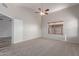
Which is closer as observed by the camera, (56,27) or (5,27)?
(5,27)

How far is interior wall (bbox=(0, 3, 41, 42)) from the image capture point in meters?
5.18

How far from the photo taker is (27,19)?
668 centimetres

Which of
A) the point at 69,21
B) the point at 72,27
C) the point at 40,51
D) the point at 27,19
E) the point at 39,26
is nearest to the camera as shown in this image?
→ the point at 40,51

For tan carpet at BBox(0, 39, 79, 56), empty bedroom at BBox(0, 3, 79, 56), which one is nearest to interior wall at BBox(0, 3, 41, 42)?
empty bedroom at BBox(0, 3, 79, 56)

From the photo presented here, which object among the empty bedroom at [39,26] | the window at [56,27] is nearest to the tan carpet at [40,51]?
the empty bedroom at [39,26]

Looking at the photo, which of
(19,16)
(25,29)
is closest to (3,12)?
(19,16)

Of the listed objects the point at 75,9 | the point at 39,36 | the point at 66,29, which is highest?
the point at 75,9

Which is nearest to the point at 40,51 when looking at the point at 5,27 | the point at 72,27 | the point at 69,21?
the point at 5,27

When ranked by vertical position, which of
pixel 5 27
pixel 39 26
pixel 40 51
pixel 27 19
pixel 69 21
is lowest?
pixel 40 51

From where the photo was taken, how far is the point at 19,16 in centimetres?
580

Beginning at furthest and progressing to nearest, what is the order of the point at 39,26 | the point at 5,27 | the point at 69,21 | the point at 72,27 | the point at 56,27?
1. the point at 39,26
2. the point at 56,27
3. the point at 69,21
4. the point at 72,27
5. the point at 5,27

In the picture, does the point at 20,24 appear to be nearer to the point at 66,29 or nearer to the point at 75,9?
the point at 66,29

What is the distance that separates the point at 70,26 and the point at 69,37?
2.58 ft

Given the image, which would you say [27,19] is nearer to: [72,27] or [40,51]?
[72,27]
